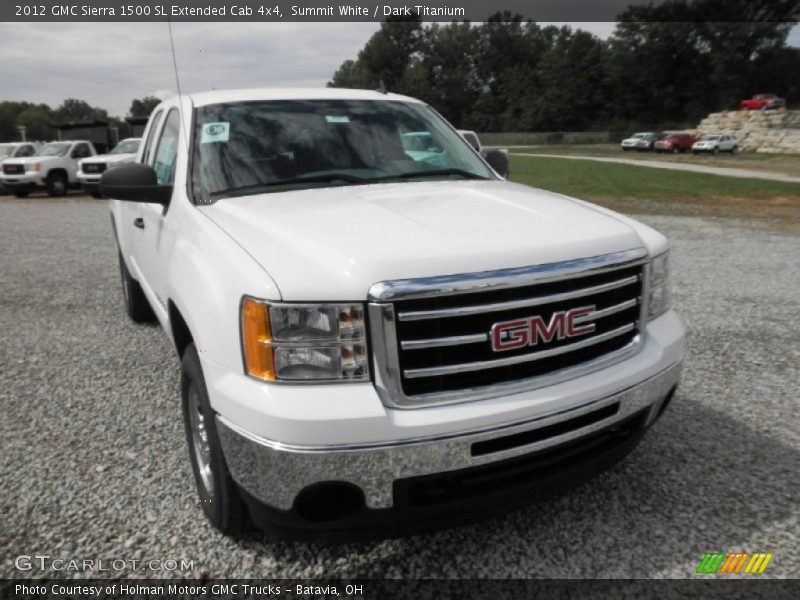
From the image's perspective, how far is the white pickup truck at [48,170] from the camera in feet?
62.7

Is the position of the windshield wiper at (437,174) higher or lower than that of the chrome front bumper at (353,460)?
higher

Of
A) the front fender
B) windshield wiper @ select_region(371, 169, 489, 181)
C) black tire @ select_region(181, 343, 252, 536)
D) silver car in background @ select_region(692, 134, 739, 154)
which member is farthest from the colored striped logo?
silver car in background @ select_region(692, 134, 739, 154)

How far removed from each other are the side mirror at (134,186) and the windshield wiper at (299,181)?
30 cm

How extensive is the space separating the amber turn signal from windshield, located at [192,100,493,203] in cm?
112

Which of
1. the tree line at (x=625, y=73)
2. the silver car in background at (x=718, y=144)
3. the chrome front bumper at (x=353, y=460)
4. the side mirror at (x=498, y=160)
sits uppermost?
the tree line at (x=625, y=73)

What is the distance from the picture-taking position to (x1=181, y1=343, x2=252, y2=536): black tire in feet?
7.47

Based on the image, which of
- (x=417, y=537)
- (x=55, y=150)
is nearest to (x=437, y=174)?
(x=417, y=537)

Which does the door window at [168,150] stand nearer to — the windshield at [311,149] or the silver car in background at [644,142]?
the windshield at [311,149]

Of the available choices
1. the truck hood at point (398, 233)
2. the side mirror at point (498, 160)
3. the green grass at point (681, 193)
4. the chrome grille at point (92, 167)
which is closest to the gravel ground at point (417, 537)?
the truck hood at point (398, 233)

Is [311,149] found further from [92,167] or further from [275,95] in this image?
[92,167]

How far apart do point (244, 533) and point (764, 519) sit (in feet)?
7.20

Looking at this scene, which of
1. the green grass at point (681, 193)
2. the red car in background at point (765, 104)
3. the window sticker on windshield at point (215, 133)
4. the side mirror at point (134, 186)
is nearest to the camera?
the side mirror at point (134, 186)

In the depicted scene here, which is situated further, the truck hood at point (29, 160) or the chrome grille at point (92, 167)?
the truck hood at point (29, 160)

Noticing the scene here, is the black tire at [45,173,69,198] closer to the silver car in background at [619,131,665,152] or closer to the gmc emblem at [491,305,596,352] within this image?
the gmc emblem at [491,305,596,352]
